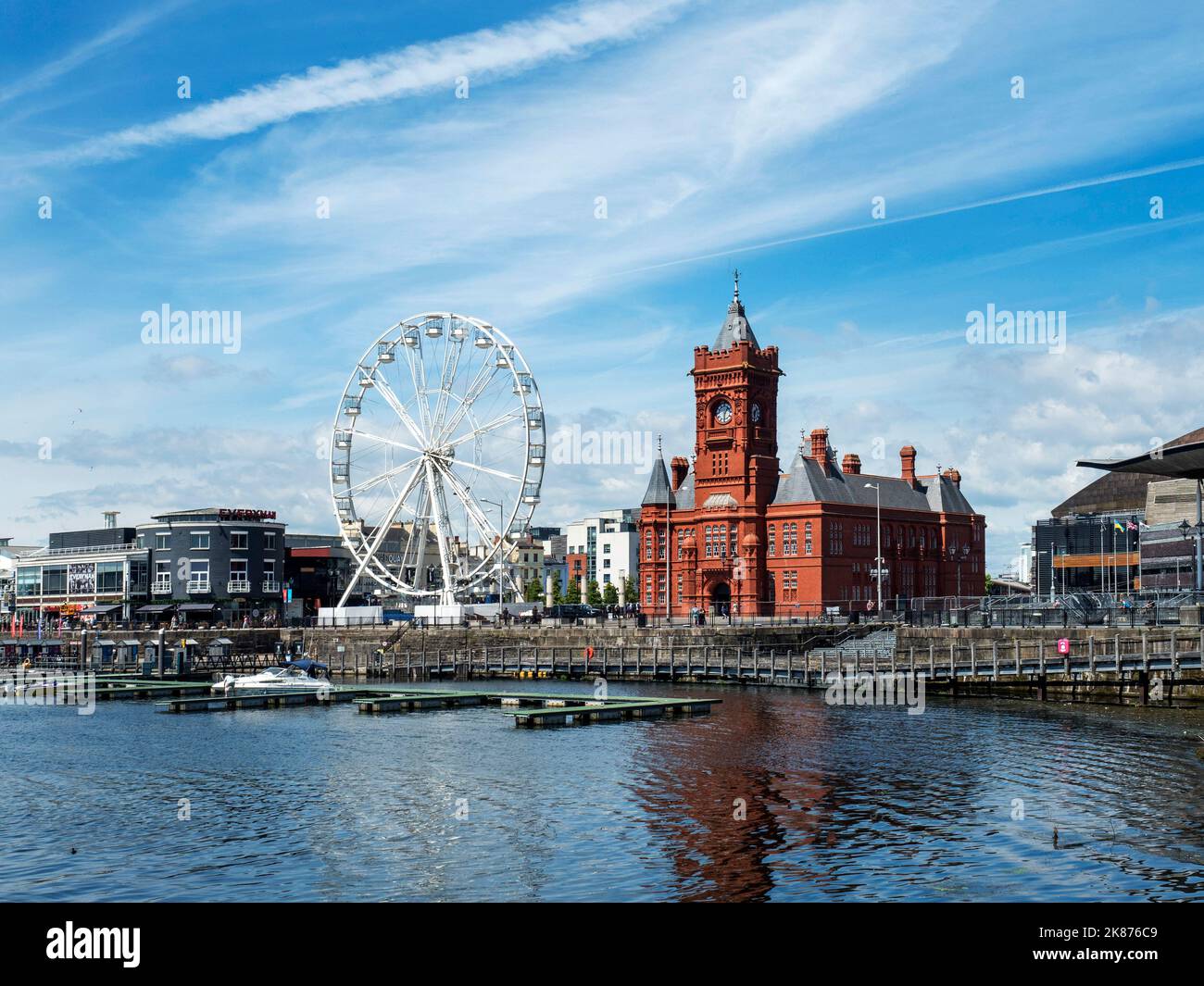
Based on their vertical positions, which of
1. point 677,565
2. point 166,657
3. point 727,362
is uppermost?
point 727,362

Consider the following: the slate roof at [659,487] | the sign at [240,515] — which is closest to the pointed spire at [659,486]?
the slate roof at [659,487]

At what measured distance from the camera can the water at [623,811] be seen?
2577 centimetres

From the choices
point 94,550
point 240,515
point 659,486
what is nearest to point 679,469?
point 659,486

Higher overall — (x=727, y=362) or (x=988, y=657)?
(x=727, y=362)

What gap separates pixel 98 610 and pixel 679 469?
64.8 metres

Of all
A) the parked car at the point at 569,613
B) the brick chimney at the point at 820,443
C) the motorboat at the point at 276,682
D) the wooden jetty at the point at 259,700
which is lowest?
the wooden jetty at the point at 259,700

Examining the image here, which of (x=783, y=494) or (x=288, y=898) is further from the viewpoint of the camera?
(x=783, y=494)

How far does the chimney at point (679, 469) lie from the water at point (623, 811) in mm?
67179

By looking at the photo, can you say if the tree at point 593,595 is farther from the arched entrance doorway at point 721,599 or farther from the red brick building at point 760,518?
the arched entrance doorway at point 721,599

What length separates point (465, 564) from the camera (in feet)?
361

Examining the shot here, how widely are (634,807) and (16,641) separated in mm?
87919
